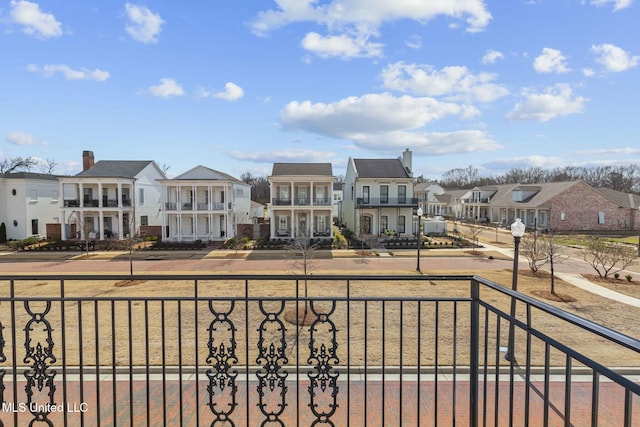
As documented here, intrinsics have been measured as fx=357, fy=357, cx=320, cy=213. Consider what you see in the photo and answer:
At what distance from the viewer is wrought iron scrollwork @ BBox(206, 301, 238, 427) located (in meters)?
2.75

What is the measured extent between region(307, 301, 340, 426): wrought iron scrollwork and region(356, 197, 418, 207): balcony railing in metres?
22.6

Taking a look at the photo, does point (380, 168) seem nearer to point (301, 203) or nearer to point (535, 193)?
point (301, 203)

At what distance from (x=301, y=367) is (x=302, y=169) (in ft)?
83.5

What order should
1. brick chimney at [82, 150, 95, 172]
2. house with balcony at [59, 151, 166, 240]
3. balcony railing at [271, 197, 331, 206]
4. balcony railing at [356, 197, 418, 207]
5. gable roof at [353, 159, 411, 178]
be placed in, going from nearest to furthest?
house with balcony at [59, 151, 166, 240]
balcony railing at [271, 197, 331, 206]
balcony railing at [356, 197, 418, 207]
gable roof at [353, 159, 411, 178]
brick chimney at [82, 150, 95, 172]

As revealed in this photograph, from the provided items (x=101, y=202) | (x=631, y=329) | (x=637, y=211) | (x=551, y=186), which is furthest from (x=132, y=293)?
(x=637, y=211)

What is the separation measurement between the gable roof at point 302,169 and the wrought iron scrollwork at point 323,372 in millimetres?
21779

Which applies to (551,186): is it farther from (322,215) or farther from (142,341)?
(142,341)

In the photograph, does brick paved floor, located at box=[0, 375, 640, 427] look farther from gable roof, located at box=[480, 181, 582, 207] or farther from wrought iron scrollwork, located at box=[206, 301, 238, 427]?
gable roof, located at box=[480, 181, 582, 207]

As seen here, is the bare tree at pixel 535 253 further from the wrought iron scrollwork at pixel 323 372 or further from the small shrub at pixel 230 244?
the small shrub at pixel 230 244

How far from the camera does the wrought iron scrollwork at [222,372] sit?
2752 mm

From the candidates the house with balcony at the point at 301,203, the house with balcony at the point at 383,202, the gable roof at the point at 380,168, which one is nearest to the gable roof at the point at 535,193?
the house with balcony at the point at 383,202

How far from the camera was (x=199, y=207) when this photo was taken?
29.6m

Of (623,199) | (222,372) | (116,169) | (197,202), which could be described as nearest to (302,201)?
(197,202)

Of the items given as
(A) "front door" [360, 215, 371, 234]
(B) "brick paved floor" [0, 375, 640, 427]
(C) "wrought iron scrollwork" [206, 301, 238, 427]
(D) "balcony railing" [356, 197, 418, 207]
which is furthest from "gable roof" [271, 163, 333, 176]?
(B) "brick paved floor" [0, 375, 640, 427]
